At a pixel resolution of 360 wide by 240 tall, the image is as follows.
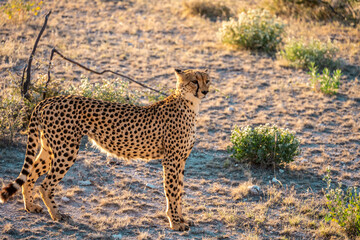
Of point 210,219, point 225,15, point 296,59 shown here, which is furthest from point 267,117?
point 225,15

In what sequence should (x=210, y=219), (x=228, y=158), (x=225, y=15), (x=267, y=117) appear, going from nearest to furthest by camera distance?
(x=210, y=219) → (x=228, y=158) → (x=267, y=117) → (x=225, y=15)

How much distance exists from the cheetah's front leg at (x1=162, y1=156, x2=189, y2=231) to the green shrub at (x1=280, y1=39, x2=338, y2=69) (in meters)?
6.01

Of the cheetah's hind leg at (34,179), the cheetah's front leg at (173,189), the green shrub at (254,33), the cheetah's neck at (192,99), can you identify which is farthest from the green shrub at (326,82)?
the cheetah's hind leg at (34,179)

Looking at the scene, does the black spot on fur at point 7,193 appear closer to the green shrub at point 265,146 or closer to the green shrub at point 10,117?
the green shrub at point 10,117

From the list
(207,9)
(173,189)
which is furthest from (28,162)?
(207,9)

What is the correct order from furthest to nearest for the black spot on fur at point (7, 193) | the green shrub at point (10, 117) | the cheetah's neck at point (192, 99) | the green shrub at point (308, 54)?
the green shrub at point (308, 54), the green shrub at point (10, 117), the cheetah's neck at point (192, 99), the black spot on fur at point (7, 193)

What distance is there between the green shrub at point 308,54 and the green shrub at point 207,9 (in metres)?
3.72

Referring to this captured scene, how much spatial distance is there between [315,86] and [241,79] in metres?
1.50

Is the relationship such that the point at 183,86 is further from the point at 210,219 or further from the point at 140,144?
the point at 210,219

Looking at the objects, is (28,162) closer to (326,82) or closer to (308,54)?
(326,82)

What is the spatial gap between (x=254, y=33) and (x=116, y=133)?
6.77 m

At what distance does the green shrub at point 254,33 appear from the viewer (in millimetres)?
10727

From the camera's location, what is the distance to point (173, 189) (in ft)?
15.4

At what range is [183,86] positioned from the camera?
468cm
